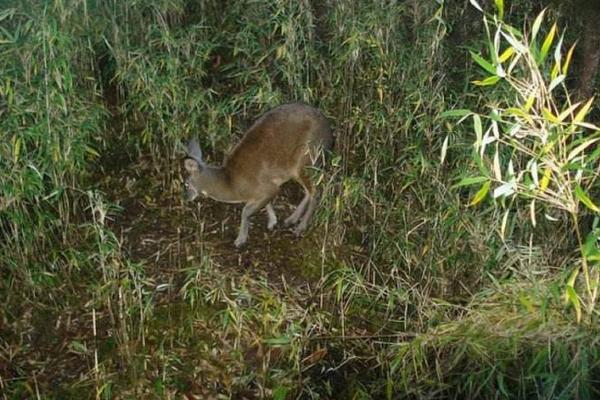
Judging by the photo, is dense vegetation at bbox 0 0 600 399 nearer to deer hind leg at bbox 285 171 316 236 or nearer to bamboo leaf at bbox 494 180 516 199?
bamboo leaf at bbox 494 180 516 199

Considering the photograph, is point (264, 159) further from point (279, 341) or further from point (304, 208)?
point (279, 341)

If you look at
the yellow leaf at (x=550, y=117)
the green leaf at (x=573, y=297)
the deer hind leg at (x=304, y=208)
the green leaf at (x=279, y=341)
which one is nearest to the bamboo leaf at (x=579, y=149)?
the yellow leaf at (x=550, y=117)

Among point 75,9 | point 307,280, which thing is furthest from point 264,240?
point 75,9

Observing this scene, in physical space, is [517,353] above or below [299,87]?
below

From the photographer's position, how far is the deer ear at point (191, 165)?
5352 mm

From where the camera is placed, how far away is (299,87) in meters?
5.83

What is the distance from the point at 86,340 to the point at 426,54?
2.65 m

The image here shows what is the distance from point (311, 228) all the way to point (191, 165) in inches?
34.3

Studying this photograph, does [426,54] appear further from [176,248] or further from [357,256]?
[176,248]

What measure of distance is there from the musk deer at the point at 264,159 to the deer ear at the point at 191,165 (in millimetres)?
12

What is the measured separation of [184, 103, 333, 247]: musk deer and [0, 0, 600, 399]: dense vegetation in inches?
7.0

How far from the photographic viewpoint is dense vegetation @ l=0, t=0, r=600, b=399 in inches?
169

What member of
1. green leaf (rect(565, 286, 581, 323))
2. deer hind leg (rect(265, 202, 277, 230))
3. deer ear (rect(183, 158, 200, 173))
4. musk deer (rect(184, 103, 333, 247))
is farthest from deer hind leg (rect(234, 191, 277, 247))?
green leaf (rect(565, 286, 581, 323))

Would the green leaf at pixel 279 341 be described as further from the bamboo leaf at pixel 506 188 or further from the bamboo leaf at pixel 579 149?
the bamboo leaf at pixel 579 149
